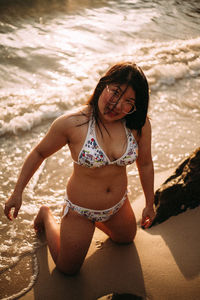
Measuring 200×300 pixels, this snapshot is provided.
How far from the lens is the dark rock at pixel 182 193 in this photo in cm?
285

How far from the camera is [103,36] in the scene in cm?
888

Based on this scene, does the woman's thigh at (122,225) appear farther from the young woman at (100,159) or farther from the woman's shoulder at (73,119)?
the woman's shoulder at (73,119)

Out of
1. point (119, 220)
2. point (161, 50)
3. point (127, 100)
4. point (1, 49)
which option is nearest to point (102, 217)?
point (119, 220)

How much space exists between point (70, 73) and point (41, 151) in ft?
15.1

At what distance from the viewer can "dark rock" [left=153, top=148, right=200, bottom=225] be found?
2854mm

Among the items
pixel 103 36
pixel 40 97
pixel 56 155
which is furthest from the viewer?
pixel 103 36

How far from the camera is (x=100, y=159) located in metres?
2.41

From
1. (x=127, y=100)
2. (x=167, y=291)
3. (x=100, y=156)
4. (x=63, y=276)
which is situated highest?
(x=127, y=100)

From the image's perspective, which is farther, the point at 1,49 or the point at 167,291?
the point at 1,49

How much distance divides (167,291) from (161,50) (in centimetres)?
708

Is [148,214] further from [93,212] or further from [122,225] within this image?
[93,212]

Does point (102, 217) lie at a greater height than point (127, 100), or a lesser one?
lesser

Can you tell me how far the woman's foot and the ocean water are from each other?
0.30ft

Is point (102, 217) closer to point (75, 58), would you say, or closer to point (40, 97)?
point (40, 97)
